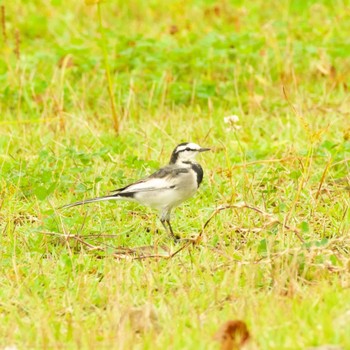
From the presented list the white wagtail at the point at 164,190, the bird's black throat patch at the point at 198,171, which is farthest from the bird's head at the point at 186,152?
the white wagtail at the point at 164,190

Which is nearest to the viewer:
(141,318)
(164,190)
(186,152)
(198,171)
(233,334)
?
(233,334)

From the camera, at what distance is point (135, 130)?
905 centimetres

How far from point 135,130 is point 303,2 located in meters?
4.34

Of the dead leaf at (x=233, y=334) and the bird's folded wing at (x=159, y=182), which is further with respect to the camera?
the bird's folded wing at (x=159, y=182)

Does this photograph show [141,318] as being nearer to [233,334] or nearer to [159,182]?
[233,334]

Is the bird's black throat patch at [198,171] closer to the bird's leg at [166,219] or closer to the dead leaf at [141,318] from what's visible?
the bird's leg at [166,219]

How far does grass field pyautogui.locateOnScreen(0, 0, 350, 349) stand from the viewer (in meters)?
5.16

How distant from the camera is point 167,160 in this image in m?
8.35

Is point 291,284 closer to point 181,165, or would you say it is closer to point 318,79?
point 181,165

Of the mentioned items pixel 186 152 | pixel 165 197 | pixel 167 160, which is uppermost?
pixel 186 152

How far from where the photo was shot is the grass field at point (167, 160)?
516 cm

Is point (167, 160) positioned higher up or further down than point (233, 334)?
further down

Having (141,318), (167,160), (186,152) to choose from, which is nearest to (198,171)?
(186,152)

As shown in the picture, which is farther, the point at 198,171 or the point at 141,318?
the point at 198,171
